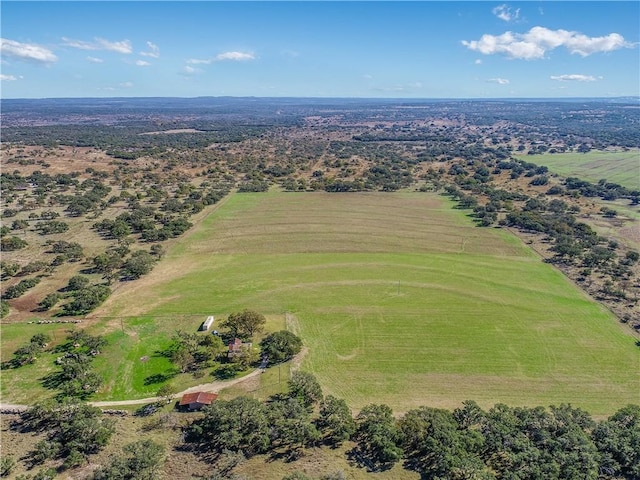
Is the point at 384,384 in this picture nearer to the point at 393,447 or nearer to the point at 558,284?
the point at 393,447

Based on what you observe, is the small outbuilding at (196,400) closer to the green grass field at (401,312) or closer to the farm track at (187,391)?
the farm track at (187,391)

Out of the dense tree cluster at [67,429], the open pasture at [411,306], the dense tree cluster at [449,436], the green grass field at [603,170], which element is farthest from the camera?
the green grass field at [603,170]

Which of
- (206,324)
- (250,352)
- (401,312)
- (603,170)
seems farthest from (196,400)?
(603,170)

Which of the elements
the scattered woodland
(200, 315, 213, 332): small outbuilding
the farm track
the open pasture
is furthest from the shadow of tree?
the open pasture

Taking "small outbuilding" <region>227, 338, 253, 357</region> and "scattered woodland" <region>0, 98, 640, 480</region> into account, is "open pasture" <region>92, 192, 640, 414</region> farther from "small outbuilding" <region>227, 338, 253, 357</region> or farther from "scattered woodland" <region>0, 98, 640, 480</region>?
"small outbuilding" <region>227, 338, 253, 357</region>

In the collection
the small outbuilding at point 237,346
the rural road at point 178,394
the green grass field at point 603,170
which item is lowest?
the rural road at point 178,394


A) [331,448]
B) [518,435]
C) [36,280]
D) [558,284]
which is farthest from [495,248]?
[36,280]

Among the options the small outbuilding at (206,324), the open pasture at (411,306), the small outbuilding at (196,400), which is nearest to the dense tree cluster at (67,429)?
the small outbuilding at (196,400)
